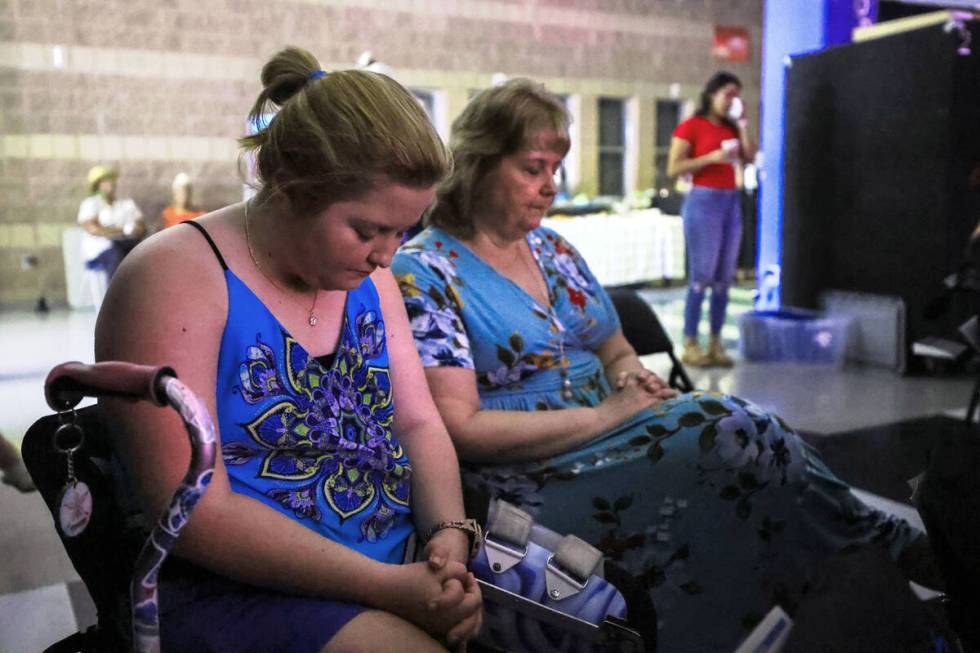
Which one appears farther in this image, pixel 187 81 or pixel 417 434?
pixel 187 81

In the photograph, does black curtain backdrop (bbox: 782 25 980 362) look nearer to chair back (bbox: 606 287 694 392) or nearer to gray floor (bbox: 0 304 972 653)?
gray floor (bbox: 0 304 972 653)

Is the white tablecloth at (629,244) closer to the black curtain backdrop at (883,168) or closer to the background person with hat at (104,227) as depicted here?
the black curtain backdrop at (883,168)

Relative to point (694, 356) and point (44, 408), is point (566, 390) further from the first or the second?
point (694, 356)

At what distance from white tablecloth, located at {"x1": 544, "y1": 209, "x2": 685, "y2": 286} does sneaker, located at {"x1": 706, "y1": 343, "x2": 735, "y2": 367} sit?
2695mm

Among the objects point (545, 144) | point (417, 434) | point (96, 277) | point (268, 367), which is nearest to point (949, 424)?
point (545, 144)

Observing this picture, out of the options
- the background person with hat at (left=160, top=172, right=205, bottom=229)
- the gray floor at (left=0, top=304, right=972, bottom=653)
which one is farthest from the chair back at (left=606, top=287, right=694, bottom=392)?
the background person with hat at (left=160, top=172, right=205, bottom=229)

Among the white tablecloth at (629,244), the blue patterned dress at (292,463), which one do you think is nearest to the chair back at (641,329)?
the blue patterned dress at (292,463)

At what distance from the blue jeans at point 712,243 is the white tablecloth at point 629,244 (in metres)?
2.57

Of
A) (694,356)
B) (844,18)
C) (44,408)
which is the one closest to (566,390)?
(44,408)

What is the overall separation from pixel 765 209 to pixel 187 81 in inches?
236

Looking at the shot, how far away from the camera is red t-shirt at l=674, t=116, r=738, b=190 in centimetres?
469

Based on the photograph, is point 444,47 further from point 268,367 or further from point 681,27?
point 268,367

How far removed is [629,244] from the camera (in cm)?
809

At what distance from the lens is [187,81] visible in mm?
8562
